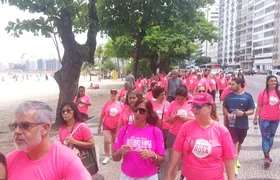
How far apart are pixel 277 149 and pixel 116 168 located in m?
3.45

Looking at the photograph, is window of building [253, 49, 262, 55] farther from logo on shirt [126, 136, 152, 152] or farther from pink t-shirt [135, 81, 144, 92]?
logo on shirt [126, 136, 152, 152]

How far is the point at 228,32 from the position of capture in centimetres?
14188

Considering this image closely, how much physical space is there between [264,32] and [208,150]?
350ft

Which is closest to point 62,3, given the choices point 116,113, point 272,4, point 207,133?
point 116,113

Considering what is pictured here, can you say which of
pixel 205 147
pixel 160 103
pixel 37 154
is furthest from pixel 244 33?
pixel 37 154

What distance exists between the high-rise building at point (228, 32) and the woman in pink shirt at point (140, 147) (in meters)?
129

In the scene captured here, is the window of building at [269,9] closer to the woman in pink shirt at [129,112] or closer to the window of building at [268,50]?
the window of building at [268,50]

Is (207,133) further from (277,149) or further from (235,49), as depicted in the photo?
(235,49)

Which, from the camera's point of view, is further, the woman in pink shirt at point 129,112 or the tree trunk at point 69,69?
the tree trunk at point 69,69

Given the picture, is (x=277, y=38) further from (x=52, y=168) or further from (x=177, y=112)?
(x=52, y=168)

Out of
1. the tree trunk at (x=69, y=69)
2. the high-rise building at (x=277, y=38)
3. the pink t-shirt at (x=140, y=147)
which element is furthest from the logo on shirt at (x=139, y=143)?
the high-rise building at (x=277, y=38)

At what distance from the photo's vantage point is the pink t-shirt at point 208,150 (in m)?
3.00

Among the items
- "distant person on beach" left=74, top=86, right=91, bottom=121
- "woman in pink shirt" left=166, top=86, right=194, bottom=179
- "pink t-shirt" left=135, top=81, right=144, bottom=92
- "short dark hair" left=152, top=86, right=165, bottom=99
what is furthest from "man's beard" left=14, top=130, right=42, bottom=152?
"pink t-shirt" left=135, top=81, right=144, bottom=92

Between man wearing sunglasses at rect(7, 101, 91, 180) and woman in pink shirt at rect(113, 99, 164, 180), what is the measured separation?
1153 mm
